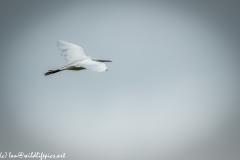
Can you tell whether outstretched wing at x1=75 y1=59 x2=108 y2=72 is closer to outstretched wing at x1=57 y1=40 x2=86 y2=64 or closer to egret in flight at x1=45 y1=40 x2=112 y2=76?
egret in flight at x1=45 y1=40 x2=112 y2=76

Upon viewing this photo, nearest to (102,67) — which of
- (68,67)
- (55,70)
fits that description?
(68,67)

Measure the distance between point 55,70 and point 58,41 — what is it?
506 millimetres

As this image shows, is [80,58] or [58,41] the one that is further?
[58,41]

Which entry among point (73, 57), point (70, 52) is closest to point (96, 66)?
point (73, 57)

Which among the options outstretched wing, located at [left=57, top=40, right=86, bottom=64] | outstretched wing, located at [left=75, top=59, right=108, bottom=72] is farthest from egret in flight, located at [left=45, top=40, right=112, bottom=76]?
outstretched wing, located at [left=75, top=59, right=108, bottom=72]

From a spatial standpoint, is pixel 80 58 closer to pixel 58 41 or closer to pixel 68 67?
pixel 68 67

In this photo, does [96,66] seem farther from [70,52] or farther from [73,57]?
[70,52]

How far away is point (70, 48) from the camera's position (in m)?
4.72

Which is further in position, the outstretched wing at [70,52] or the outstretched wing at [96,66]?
the outstretched wing at [70,52]

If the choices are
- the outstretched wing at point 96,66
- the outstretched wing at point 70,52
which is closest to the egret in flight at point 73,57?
the outstretched wing at point 70,52

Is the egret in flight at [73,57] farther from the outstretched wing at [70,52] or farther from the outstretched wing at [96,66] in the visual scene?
the outstretched wing at [96,66]

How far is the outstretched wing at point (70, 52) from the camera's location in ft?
14.6

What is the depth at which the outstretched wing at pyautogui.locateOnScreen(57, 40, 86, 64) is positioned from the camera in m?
4.46

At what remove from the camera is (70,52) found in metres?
4.63
